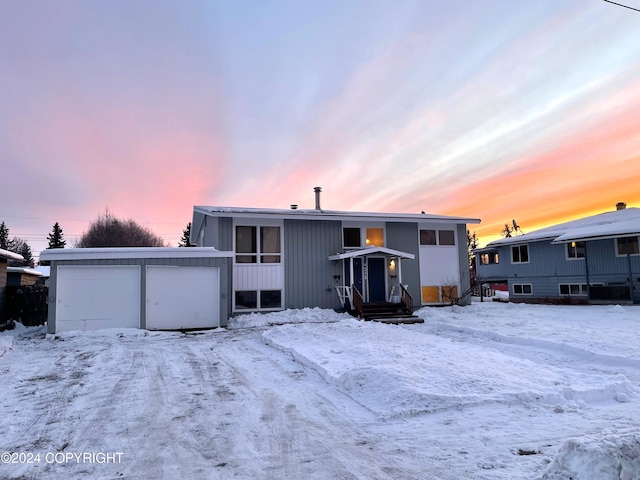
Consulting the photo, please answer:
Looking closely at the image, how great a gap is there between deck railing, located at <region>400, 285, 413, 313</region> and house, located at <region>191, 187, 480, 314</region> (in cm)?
13

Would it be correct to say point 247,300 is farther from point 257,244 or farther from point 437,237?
point 437,237

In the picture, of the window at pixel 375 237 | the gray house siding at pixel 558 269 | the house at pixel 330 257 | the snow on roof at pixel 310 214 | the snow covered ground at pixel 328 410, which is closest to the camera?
the snow covered ground at pixel 328 410

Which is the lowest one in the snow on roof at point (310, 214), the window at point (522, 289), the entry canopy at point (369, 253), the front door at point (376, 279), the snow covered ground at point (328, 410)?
the snow covered ground at point (328, 410)

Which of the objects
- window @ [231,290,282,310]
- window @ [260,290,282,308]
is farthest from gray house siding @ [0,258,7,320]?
window @ [260,290,282,308]

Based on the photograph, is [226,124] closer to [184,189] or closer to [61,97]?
[61,97]

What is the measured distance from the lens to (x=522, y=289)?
2594 centimetres

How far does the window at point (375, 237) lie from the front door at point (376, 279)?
88cm

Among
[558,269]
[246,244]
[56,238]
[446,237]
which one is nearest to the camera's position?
[246,244]

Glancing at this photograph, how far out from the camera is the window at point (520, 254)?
84.2 feet

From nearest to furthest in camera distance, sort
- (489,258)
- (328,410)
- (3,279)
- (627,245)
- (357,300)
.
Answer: (328,410) → (357,300) → (3,279) → (627,245) → (489,258)

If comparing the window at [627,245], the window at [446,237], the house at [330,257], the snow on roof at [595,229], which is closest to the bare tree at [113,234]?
the house at [330,257]

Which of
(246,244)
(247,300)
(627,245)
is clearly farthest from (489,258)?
(247,300)

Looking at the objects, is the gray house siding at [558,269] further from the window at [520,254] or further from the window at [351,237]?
the window at [351,237]

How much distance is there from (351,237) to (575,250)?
13.9m
